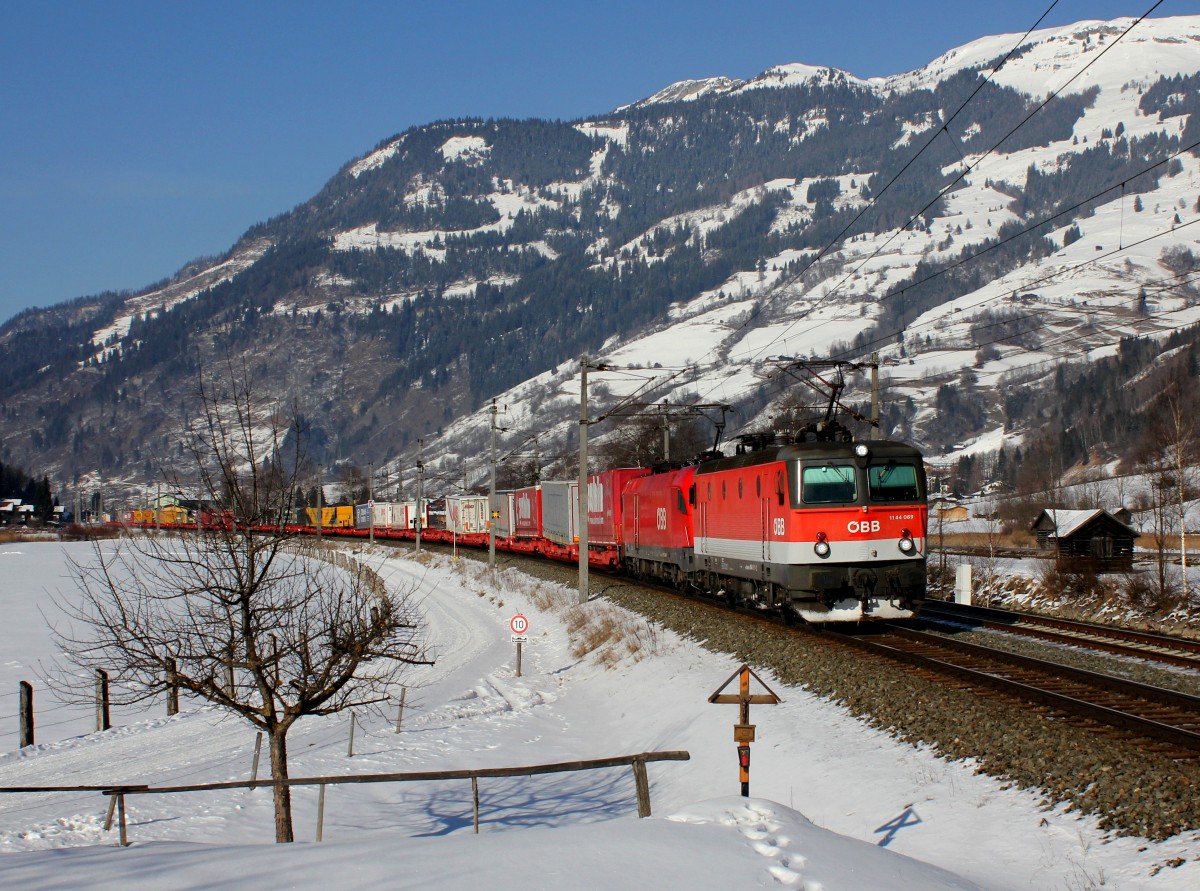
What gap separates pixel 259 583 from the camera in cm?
1345

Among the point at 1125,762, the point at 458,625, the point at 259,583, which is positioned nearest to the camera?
the point at 1125,762

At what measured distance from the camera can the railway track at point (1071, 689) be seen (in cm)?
1152

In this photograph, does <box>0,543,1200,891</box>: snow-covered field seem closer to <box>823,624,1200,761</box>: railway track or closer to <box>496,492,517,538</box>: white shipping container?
<box>823,624,1200,761</box>: railway track

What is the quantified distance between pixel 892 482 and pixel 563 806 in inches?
350

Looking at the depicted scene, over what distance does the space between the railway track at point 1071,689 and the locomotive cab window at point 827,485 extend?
8.73 feet

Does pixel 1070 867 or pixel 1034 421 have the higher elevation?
pixel 1034 421

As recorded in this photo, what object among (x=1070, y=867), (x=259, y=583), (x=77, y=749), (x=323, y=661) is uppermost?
(x=259, y=583)

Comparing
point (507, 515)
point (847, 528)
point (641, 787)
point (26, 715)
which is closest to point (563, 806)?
point (641, 787)

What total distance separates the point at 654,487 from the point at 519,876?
26302mm

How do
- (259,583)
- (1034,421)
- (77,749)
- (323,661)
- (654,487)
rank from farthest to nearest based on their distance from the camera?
(1034,421)
(654,487)
(77,749)
(323,661)
(259,583)

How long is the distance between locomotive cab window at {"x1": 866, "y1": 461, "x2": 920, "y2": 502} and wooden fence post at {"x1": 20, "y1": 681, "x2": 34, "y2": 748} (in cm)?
2011

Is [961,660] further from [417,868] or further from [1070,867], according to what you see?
[417,868]

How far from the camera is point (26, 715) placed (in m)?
26.1

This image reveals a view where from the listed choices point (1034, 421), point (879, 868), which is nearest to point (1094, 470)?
point (1034, 421)
